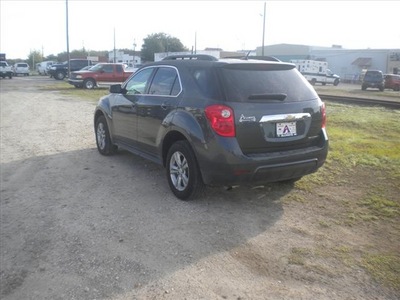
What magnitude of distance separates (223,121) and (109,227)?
5.48ft

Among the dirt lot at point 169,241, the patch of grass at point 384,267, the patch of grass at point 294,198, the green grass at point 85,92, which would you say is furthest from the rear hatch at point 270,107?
the green grass at point 85,92

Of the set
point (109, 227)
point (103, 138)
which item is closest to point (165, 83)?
point (109, 227)

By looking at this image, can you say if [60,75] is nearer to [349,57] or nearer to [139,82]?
[139,82]

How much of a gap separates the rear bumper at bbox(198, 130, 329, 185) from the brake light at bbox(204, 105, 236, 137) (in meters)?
0.13

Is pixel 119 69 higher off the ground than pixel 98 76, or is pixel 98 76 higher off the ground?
pixel 119 69

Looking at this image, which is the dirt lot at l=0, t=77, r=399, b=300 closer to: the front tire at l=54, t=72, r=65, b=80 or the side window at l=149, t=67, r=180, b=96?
the side window at l=149, t=67, r=180, b=96

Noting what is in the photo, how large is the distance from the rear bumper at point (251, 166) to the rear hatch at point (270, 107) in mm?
95

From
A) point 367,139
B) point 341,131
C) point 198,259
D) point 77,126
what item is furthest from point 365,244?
point 77,126

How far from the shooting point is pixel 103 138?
7512mm

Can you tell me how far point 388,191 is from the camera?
17.2 ft

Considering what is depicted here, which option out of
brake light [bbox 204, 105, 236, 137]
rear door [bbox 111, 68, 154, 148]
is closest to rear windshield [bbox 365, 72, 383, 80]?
rear door [bbox 111, 68, 154, 148]

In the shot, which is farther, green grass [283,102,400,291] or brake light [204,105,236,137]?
brake light [204,105,236,137]

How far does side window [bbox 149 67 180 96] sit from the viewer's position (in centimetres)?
523

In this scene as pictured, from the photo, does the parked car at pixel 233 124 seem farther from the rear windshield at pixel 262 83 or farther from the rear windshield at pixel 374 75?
the rear windshield at pixel 374 75
